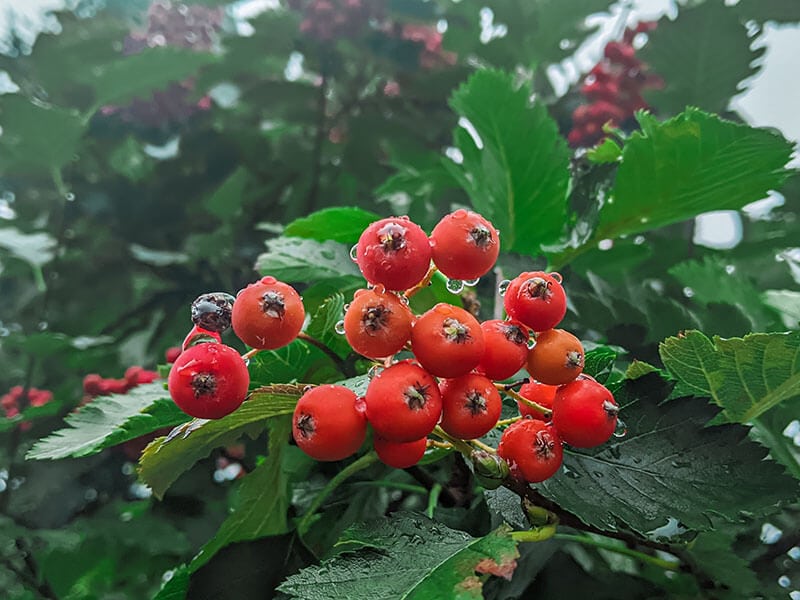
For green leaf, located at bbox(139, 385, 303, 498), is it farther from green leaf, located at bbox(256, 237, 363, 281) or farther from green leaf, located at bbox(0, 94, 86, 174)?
green leaf, located at bbox(0, 94, 86, 174)

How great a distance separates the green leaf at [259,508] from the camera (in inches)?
24.1

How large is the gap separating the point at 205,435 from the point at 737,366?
41cm

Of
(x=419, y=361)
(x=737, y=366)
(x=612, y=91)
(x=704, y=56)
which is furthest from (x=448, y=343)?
(x=612, y=91)

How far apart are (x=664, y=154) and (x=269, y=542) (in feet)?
1.66

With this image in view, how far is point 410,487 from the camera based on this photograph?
2.35ft

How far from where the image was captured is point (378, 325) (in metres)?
0.43

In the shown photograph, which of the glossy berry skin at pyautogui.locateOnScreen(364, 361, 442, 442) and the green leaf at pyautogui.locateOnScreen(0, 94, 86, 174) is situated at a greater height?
the green leaf at pyautogui.locateOnScreen(0, 94, 86, 174)

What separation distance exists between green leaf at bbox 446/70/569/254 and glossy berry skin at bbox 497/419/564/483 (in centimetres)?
34

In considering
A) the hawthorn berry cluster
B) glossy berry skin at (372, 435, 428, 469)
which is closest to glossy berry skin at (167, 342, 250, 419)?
the hawthorn berry cluster

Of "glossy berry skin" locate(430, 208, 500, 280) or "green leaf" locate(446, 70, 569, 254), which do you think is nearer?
"glossy berry skin" locate(430, 208, 500, 280)

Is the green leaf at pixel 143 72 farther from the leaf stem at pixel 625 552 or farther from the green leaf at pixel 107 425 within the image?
the leaf stem at pixel 625 552

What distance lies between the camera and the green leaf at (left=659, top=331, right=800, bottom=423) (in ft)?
1.70

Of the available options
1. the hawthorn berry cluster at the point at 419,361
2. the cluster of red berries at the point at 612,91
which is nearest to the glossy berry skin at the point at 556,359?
the hawthorn berry cluster at the point at 419,361

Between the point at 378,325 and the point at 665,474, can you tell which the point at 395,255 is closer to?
the point at 378,325
